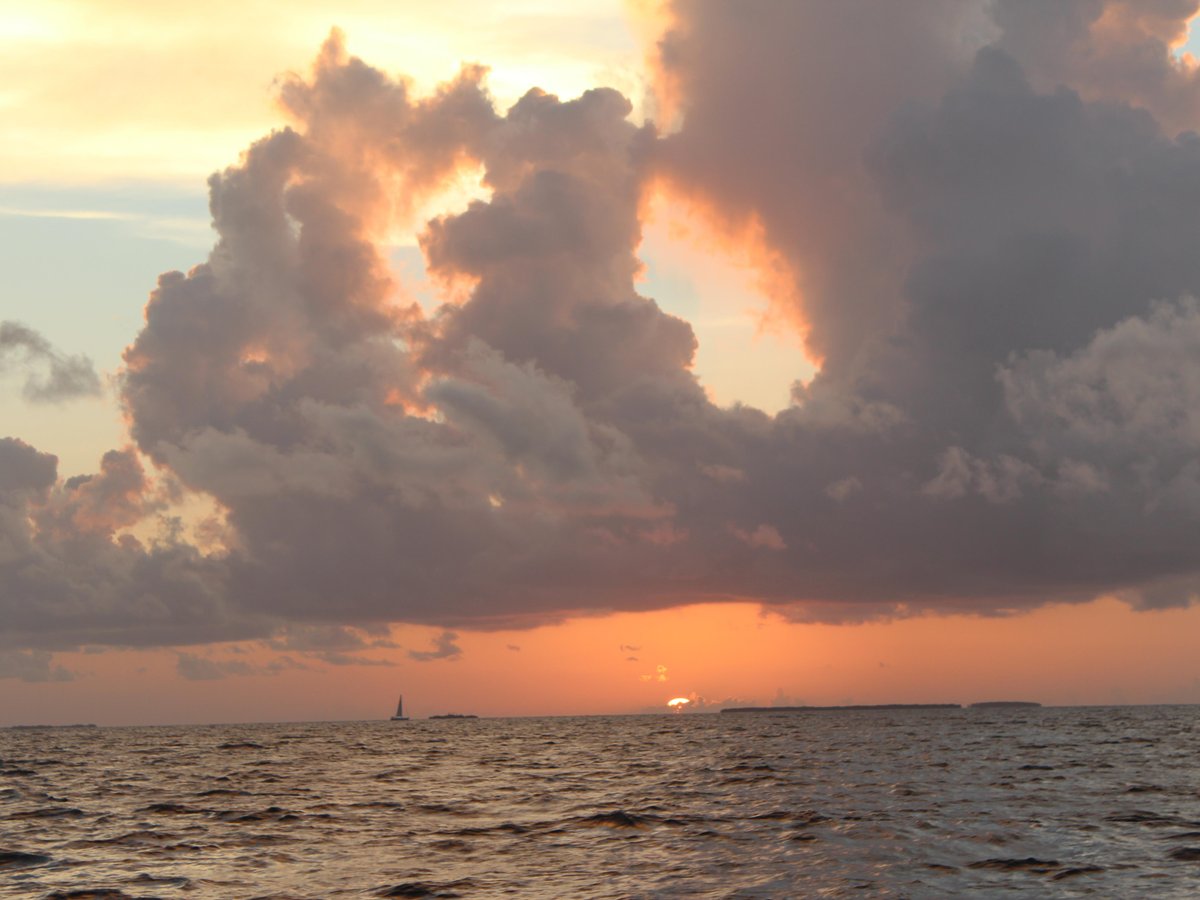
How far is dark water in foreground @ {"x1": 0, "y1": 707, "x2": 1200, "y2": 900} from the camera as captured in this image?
3931 centimetres

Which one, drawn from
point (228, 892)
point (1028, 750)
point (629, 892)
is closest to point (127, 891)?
point (228, 892)

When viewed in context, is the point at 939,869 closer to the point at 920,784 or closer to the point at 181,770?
the point at 920,784

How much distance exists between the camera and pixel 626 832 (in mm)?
52750

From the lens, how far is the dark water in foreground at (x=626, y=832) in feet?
129

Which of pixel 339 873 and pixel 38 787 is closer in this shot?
pixel 339 873

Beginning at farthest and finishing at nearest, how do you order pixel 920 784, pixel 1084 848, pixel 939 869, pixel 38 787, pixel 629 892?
pixel 38 787, pixel 920 784, pixel 1084 848, pixel 939 869, pixel 629 892

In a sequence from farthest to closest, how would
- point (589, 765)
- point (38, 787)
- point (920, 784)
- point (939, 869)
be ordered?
point (589, 765) < point (38, 787) < point (920, 784) < point (939, 869)

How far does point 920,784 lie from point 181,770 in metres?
71.4

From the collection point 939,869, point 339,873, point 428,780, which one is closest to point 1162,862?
point 939,869

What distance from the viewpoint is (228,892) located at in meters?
38.8

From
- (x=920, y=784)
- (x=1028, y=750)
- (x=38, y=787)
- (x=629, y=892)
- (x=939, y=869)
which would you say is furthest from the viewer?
(x=1028, y=750)

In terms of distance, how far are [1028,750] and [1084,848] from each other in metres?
82.1

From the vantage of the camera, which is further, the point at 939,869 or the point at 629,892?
the point at 939,869

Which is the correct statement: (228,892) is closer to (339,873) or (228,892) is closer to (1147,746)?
(339,873)
